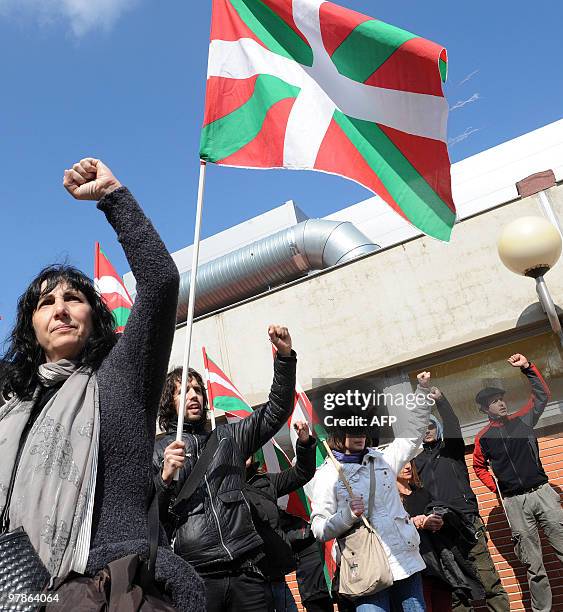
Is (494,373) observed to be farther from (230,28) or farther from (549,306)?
(230,28)

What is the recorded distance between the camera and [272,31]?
492 cm

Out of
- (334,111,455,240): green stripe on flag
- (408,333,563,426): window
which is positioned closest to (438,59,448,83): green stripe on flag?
(334,111,455,240): green stripe on flag

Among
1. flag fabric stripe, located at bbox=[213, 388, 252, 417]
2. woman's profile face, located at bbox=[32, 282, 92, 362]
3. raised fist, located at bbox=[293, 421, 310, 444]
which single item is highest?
flag fabric stripe, located at bbox=[213, 388, 252, 417]

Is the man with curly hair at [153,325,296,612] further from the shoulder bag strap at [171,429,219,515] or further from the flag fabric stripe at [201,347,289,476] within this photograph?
the flag fabric stripe at [201,347,289,476]

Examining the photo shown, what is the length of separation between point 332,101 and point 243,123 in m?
0.60

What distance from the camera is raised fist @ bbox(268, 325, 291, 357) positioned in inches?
144

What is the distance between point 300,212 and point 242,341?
7.01m

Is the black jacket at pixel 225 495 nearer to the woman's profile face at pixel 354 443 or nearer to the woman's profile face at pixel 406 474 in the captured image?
the woman's profile face at pixel 354 443

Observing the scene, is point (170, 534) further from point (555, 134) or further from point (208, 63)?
point (555, 134)

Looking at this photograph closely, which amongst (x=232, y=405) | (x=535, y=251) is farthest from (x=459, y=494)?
(x=535, y=251)

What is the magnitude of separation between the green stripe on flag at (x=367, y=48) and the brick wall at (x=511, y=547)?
225 inches

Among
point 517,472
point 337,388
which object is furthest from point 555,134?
point 517,472

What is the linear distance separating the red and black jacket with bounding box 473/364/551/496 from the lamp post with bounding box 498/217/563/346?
50.9 inches

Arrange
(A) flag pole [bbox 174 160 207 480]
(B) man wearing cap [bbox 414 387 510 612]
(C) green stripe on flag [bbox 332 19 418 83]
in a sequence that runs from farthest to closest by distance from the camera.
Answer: (B) man wearing cap [bbox 414 387 510 612]
(C) green stripe on flag [bbox 332 19 418 83]
(A) flag pole [bbox 174 160 207 480]
